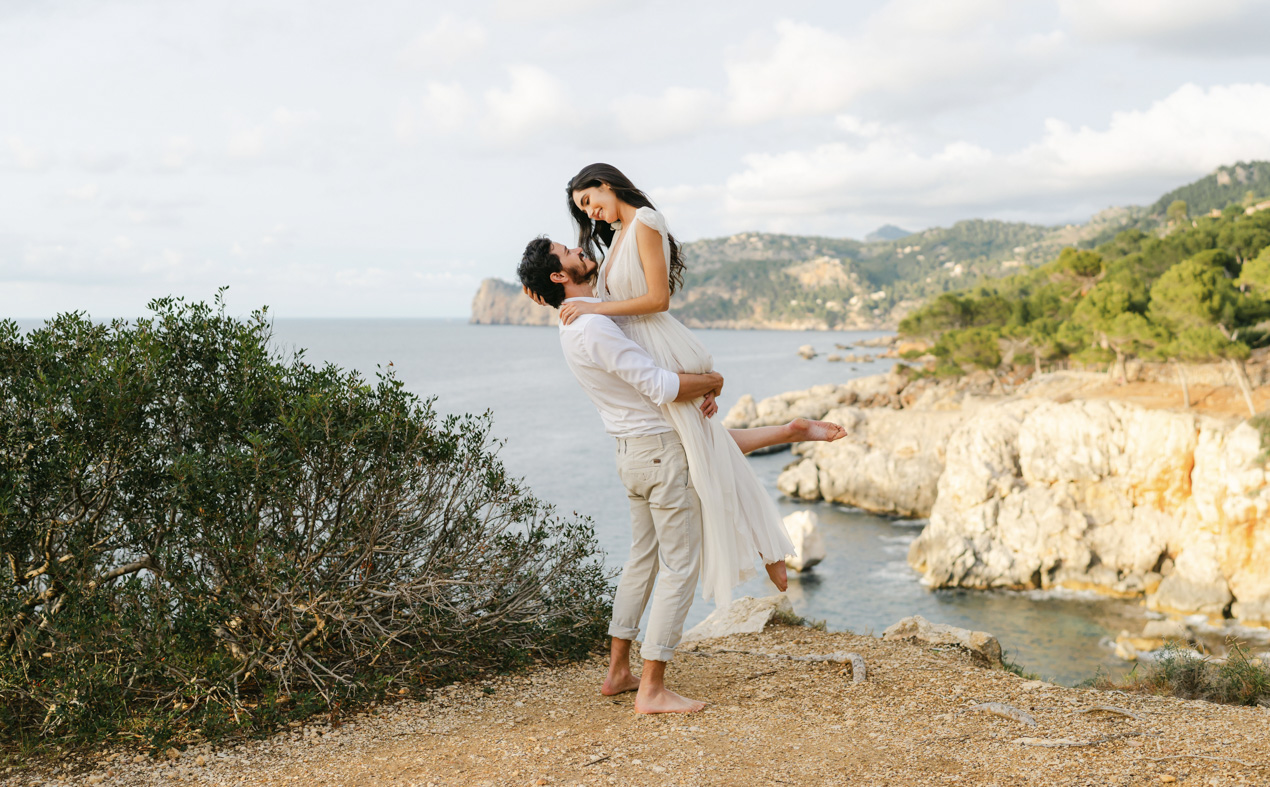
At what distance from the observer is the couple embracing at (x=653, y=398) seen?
10.5 feet

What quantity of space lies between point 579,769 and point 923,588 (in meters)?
20.8

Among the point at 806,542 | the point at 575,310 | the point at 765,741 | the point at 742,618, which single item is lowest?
the point at 806,542

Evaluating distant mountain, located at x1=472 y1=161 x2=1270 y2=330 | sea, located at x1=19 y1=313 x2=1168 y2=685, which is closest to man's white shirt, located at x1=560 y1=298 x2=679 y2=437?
sea, located at x1=19 y1=313 x2=1168 y2=685

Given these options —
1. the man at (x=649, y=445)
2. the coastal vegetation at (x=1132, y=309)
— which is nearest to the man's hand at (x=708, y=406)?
the man at (x=649, y=445)

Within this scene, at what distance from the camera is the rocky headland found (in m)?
18.7

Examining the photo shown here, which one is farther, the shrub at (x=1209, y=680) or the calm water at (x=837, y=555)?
the calm water at (x=837, y=555)

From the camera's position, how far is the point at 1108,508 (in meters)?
21.4

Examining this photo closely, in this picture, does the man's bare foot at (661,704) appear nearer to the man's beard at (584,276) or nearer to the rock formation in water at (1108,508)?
the man's beard at (584,276)

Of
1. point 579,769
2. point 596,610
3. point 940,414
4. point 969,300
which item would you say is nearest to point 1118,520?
point 940,414

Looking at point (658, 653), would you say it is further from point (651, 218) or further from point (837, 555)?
point (837, 555)

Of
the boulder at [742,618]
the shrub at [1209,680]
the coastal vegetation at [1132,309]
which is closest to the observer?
the shrub at [1209,680]

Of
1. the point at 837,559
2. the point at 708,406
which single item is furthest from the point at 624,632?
the point at 837,559

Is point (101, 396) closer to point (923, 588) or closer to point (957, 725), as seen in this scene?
point (957, 725)

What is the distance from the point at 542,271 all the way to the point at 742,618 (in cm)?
357
